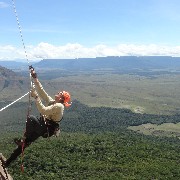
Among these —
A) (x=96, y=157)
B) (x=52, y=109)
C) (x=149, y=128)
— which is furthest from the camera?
(x=149, y=128)

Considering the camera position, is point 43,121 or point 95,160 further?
point 95,160

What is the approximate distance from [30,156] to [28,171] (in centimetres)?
675

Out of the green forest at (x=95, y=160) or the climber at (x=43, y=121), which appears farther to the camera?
the green forest at (x=95, y=160)

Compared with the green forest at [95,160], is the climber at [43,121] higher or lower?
higher

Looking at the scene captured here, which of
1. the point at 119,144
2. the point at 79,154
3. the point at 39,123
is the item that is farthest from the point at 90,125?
the point at 39,123

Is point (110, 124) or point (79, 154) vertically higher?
point (79, 154)

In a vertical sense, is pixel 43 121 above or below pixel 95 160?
above

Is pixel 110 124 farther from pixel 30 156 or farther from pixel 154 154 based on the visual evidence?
pixel 30 156

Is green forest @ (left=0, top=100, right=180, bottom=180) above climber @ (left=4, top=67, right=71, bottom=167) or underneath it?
underneath

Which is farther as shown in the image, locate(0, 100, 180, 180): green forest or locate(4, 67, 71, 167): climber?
locate(0, 100, 180, 180): green forest

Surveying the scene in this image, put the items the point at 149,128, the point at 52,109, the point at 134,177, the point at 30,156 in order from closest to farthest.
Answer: the point at 52,109 → the point at 134,177 → the point at 30,156 → the point at 149,128

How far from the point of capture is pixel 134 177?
2953 inches

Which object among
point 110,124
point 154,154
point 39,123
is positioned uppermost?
point 39,123

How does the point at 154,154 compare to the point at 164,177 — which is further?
the point at 154,154
